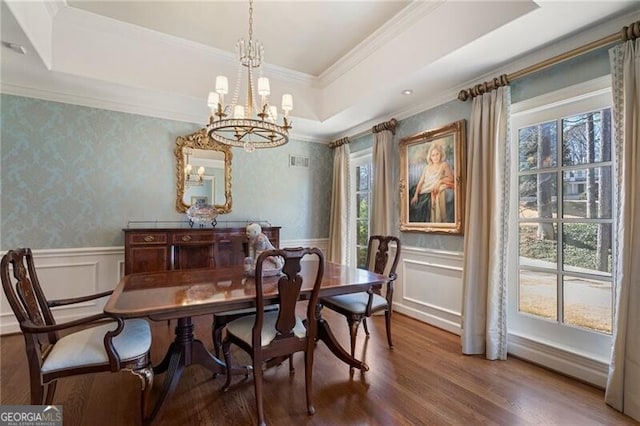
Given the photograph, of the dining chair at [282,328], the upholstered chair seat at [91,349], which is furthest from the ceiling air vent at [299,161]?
the upholstered chair seat at [91,349]

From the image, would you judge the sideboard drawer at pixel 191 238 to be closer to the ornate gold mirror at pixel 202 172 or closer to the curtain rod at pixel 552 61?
the ornate gold mirror at pixel 202 172

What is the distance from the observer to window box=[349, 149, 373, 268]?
15.0 ft

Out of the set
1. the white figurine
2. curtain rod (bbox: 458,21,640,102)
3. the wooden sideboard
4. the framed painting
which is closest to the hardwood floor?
the white figurine

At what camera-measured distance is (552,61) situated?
2328 millimetres

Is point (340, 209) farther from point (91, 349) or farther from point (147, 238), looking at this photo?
point (91, 349)

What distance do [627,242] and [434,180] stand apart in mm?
1698

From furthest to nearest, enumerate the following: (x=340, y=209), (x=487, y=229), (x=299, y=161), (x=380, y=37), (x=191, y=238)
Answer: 1. (x=299, y=161)
2. (x=340, y=209)
3. (x=191, y=238)
4. (x=380, y=37)
5. (x=487, y=229)

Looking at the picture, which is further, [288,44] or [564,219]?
[288,44]

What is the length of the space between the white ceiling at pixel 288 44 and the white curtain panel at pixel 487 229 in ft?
1.47

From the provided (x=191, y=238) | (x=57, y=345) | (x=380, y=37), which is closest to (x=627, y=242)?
(x=380, y=37)

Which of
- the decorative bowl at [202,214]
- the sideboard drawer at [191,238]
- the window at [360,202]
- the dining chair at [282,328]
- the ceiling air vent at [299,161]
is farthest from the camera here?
the ceiling air vent at [299,161]

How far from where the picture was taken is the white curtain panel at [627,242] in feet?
6.10

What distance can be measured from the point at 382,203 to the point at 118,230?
3151mm

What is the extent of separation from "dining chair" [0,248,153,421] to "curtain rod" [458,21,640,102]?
318cm
